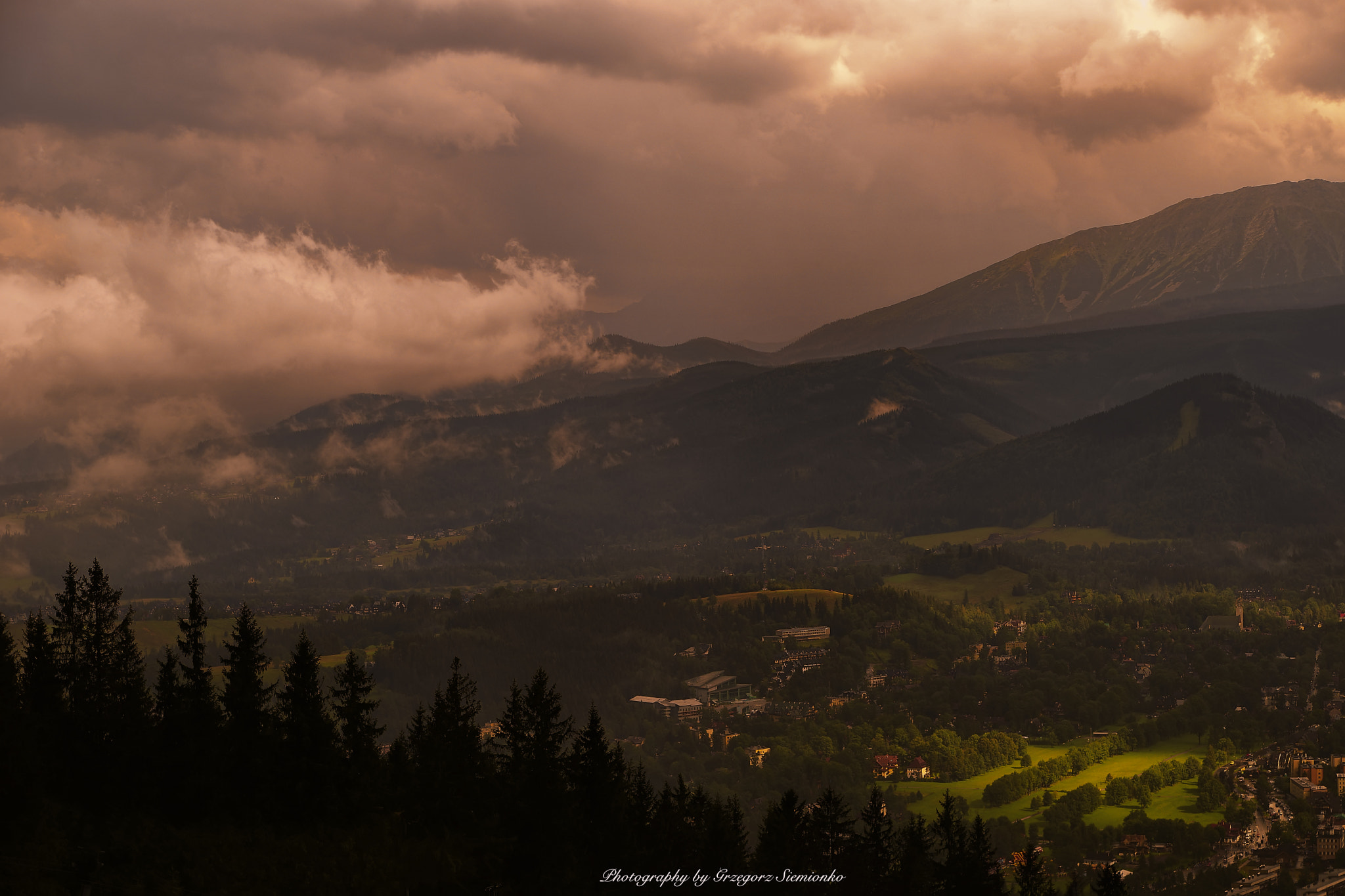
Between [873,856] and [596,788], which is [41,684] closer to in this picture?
[596,788]

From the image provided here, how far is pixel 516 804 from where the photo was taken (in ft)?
272

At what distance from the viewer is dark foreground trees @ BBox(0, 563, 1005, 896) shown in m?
76.3

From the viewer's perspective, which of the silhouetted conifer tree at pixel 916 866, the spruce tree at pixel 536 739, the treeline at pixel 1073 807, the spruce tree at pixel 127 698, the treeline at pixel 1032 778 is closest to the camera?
the spruce tree at pixel 536 739

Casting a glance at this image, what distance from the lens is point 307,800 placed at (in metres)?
82.9

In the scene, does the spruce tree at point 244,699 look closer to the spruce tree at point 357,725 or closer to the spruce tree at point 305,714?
the spruce tree at point 305,714

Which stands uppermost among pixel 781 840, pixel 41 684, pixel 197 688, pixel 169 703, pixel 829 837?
pixel 41 684

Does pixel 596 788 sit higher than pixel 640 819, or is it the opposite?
pixel 596 788

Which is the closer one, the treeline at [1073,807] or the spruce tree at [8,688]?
the spruce tree at [8,688]

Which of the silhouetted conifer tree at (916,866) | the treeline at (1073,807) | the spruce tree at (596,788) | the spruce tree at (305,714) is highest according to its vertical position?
the spruce tree at (305,714)

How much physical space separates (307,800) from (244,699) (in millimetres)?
7658

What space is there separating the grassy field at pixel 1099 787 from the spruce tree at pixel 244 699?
108842mm

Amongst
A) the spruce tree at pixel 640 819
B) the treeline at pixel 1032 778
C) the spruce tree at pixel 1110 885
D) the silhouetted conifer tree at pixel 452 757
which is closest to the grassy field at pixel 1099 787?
the treeline at pixel 1032 778

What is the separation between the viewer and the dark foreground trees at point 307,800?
76.3 meters

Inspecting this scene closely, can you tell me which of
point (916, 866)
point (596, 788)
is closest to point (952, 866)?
point (916, 866)
